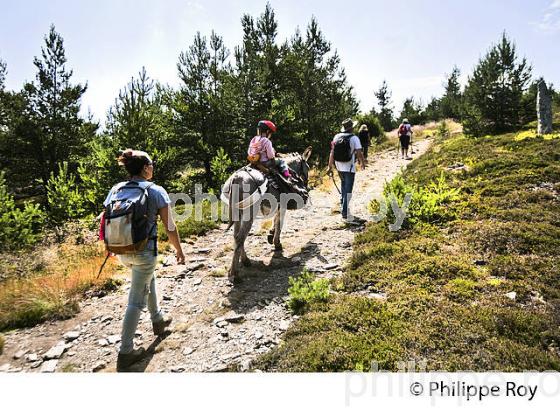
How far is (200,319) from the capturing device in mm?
4770

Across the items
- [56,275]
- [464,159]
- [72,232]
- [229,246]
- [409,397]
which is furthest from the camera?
[464,159]

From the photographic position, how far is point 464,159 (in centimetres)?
1205

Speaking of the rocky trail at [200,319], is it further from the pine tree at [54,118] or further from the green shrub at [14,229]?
the pine tree at [54,118]

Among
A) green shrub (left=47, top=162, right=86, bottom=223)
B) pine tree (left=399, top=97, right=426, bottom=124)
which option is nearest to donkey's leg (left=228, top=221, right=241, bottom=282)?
green shrub (left=47, top=162, right=86, bottom=223)

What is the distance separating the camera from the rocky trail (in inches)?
156

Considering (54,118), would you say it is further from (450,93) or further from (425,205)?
(450,93)

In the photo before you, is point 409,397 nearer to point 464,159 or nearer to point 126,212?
point 126,212

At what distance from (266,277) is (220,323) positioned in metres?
1.60

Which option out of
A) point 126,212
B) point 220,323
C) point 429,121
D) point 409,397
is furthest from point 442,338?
point 429,121

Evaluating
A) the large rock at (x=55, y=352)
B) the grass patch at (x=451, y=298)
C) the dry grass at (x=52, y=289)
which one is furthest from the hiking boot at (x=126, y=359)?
the dry grass at (x=52, y=289)

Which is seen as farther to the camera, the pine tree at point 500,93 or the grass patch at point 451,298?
the pine tree at point 500,93

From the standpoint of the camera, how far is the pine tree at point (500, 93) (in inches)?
761

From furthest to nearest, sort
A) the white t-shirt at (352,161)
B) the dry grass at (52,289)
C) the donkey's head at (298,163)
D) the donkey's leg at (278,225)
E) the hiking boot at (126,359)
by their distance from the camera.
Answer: the white t-shirt at (352,161)
the donkey's head at (298,163)
the donkey's leg at (278,225)
the dry grass at (52,289)
the hiking boot at (126,359)
